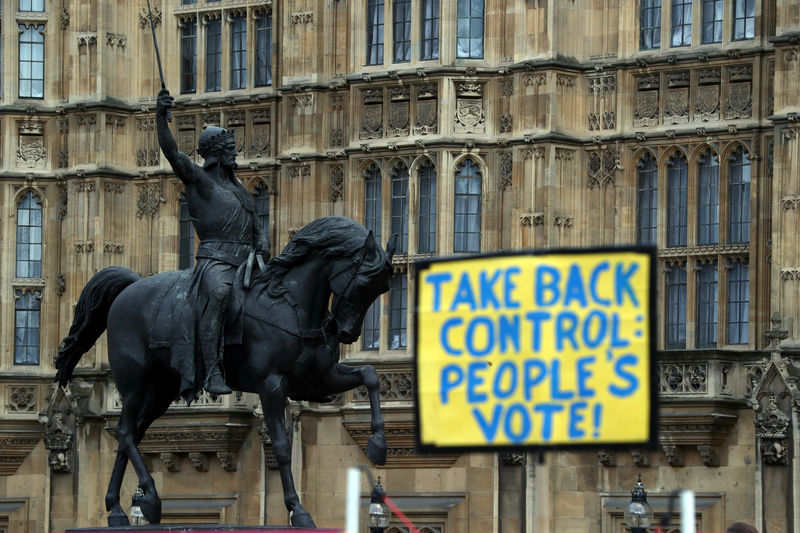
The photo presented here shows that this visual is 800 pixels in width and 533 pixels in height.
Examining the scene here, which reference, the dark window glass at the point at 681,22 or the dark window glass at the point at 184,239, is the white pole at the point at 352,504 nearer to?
the dark window glass at the point at 681,22

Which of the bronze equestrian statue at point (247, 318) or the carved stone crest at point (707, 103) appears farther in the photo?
the carved stone crest at point (707, 103)

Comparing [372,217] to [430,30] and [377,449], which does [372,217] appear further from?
[377,449]

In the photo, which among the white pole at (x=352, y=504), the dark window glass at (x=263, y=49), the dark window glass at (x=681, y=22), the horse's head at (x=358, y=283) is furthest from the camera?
the dark window glass at (x=263, y=49)

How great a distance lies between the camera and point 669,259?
3073 centimetres

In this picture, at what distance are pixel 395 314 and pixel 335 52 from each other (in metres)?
4.13

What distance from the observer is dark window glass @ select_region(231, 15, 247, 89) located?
35.1 meters

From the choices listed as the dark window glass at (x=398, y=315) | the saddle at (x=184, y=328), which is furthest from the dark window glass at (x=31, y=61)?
the saddle at (x=184, y=328)

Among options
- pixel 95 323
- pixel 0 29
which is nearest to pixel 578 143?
pixel 0 29

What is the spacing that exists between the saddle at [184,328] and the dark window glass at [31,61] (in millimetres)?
19134

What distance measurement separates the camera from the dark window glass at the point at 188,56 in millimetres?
35594

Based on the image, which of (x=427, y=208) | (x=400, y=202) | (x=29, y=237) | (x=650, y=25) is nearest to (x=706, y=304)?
(x=650, y=25)

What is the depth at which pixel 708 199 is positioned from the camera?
3055cm

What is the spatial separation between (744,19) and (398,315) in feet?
21.5

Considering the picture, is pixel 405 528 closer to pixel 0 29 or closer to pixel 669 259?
pixel 669 259
